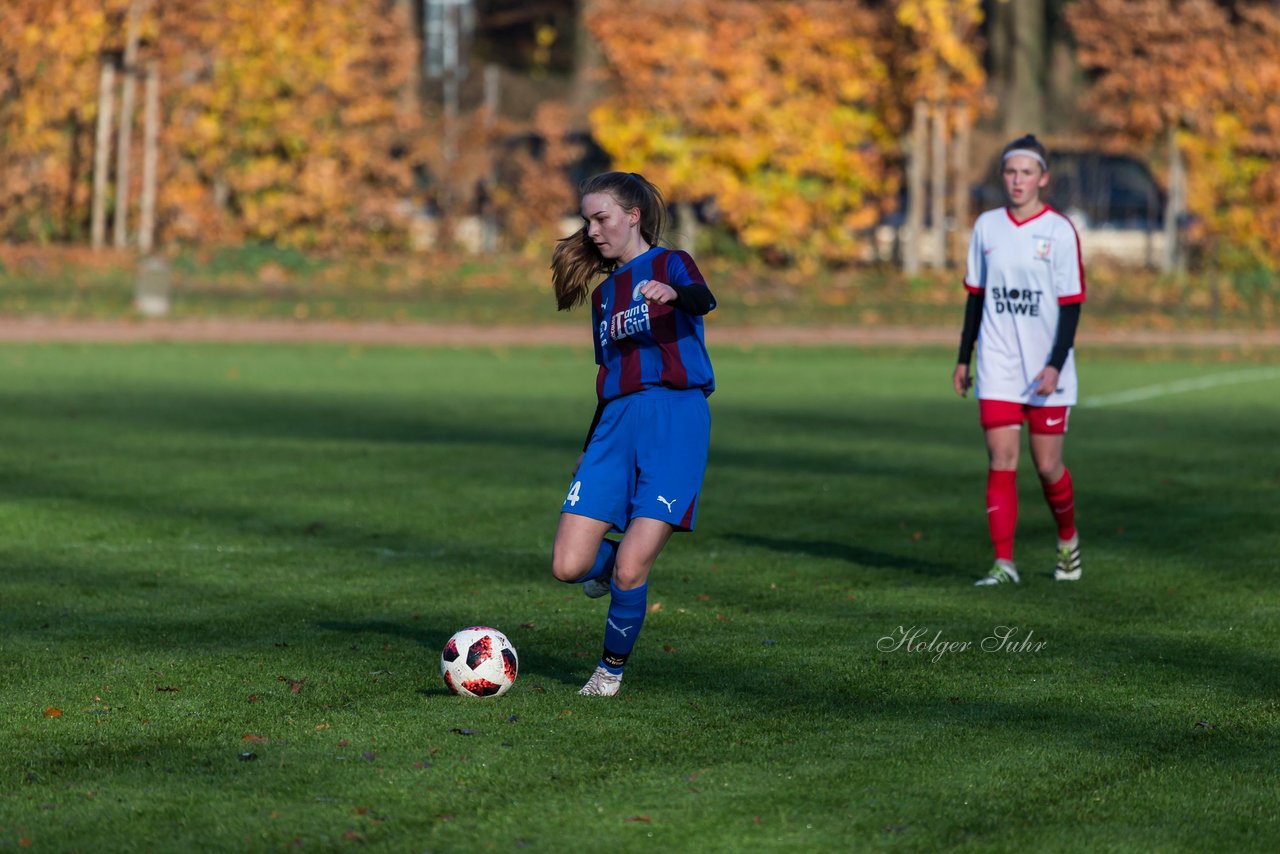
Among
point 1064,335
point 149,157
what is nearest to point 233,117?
point 149,157

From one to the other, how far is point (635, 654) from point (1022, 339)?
3016 mm

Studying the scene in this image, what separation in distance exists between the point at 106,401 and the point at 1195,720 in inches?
570

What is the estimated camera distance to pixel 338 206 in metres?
39.5

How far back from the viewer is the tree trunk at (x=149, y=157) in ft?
120

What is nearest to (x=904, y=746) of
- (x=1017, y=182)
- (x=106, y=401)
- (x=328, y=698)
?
(x=328, y=698)

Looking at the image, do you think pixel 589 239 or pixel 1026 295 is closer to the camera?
pixel 589 239

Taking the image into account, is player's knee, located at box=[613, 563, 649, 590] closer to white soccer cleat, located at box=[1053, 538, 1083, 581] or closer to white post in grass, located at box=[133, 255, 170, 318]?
white soccer cleat, located at box=[1053, 538, 1083, 581]

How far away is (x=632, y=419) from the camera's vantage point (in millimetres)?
7086

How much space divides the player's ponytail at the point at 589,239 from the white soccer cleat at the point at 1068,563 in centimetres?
368

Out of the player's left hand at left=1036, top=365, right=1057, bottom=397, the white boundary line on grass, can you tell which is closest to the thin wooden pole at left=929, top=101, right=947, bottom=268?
the white boundary line on grass

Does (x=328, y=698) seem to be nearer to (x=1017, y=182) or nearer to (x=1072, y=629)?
(x=1072, y=629)

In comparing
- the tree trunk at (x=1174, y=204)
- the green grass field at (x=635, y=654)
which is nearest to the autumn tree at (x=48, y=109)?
the tree trunk at (x=1174, y=204)

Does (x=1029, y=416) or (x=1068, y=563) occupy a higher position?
(x=1029, y=416)

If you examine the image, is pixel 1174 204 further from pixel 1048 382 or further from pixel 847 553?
pixel 1048 382
